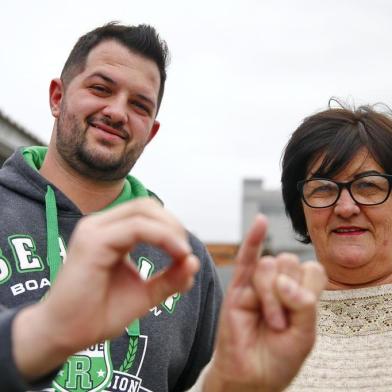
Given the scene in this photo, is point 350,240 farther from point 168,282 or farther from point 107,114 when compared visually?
point 168,282

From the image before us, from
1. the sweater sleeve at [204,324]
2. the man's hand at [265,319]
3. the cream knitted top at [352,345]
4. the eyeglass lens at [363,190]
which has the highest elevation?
the eyeglass lens at [363,190]

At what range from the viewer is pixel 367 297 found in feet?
7.68

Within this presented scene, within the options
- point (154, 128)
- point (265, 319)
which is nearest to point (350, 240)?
point (265, 319)

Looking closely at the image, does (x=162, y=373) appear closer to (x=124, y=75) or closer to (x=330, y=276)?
(x=330, y=276)

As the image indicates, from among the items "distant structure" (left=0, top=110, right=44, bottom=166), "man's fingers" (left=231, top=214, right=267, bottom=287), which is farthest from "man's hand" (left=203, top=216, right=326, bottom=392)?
"distant structure" (left=0, top=110, right=44, bottom=166)

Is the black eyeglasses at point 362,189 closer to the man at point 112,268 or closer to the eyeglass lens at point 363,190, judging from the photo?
the eyeglass lens at point 363,190

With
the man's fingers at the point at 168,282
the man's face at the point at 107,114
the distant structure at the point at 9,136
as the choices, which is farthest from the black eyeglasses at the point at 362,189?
the distant structure at the point at 9,136

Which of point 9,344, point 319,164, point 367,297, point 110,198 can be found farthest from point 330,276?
point 9,344

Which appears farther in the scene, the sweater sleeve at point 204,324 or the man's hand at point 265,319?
the sweater sleeve at point 204,324

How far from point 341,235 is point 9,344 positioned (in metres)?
1.41

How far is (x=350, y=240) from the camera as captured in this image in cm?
230

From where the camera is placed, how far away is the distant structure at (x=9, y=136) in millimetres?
6199

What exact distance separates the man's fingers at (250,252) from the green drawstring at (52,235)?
1207 mm

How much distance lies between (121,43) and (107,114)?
0.41 meters
